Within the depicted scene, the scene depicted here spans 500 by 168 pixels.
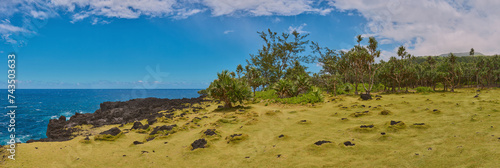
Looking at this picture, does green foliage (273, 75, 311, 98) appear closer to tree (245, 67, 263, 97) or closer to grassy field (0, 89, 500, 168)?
tree (245, 67, 263, 97)

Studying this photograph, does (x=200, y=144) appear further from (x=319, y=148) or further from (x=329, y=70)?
(x=329, y=70)

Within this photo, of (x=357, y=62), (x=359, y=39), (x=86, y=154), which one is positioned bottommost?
(x=86, y=154)

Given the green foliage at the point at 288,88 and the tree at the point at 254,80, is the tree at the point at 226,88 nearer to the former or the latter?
the green foliage at the point at 288,88

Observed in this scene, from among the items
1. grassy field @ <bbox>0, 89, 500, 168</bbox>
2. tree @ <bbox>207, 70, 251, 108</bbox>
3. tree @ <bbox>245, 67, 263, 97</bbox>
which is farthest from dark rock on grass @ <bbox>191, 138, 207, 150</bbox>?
tree @ <bbox>245, 67, 263, 97</bbox>

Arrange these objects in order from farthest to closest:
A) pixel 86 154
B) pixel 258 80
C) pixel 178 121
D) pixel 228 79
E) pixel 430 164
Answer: pixel 258 80, pixel 228 79, pixel 178 121, pixel 86 154, pixel 430 164

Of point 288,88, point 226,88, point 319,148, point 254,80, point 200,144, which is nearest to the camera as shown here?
point 319,148

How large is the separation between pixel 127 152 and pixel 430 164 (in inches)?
496

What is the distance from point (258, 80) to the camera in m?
46.1

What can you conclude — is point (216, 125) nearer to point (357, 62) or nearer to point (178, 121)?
point (178, 121)

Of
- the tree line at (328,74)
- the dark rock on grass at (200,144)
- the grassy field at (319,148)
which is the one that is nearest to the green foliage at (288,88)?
the tree line at (328,74)

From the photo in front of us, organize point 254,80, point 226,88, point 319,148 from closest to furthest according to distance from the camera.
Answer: point 319,148
point 226,88
point 254,80

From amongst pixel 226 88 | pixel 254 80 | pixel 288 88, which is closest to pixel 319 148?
pixel 226 88

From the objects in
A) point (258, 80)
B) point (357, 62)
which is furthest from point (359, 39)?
point (258, 80)

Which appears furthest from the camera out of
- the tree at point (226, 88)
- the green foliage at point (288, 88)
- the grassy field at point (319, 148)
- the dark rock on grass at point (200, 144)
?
the green foliage at point (288, 88)
